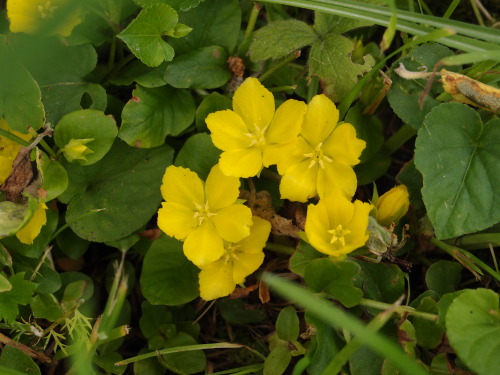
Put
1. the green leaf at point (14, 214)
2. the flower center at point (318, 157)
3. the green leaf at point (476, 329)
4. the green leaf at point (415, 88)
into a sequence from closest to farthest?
1. the green leaf at point (476, 329)
2. the green leaf at point (14, 214)
3. the flower center at point (318, 157)
4. the green leaf at point (415, 88)

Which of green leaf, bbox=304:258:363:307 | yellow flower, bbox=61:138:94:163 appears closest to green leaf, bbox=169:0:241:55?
yellow flower, bbox=61:138:94:163

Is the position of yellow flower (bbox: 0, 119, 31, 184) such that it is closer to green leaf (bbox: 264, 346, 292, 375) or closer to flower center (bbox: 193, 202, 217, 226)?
flower center (bbox: 193, 202, 217, 226)

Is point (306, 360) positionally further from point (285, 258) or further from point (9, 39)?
point (9, 39)

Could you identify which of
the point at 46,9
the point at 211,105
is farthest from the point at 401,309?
the point at 46,9

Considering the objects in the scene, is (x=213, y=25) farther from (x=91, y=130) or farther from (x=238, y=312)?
(x=238, y=312)

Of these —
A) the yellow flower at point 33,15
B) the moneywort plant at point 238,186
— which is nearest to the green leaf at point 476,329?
the moneywort plant at point 238,186

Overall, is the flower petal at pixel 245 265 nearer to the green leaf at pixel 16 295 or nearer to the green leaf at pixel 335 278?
the green leaf at pixel 335 278
